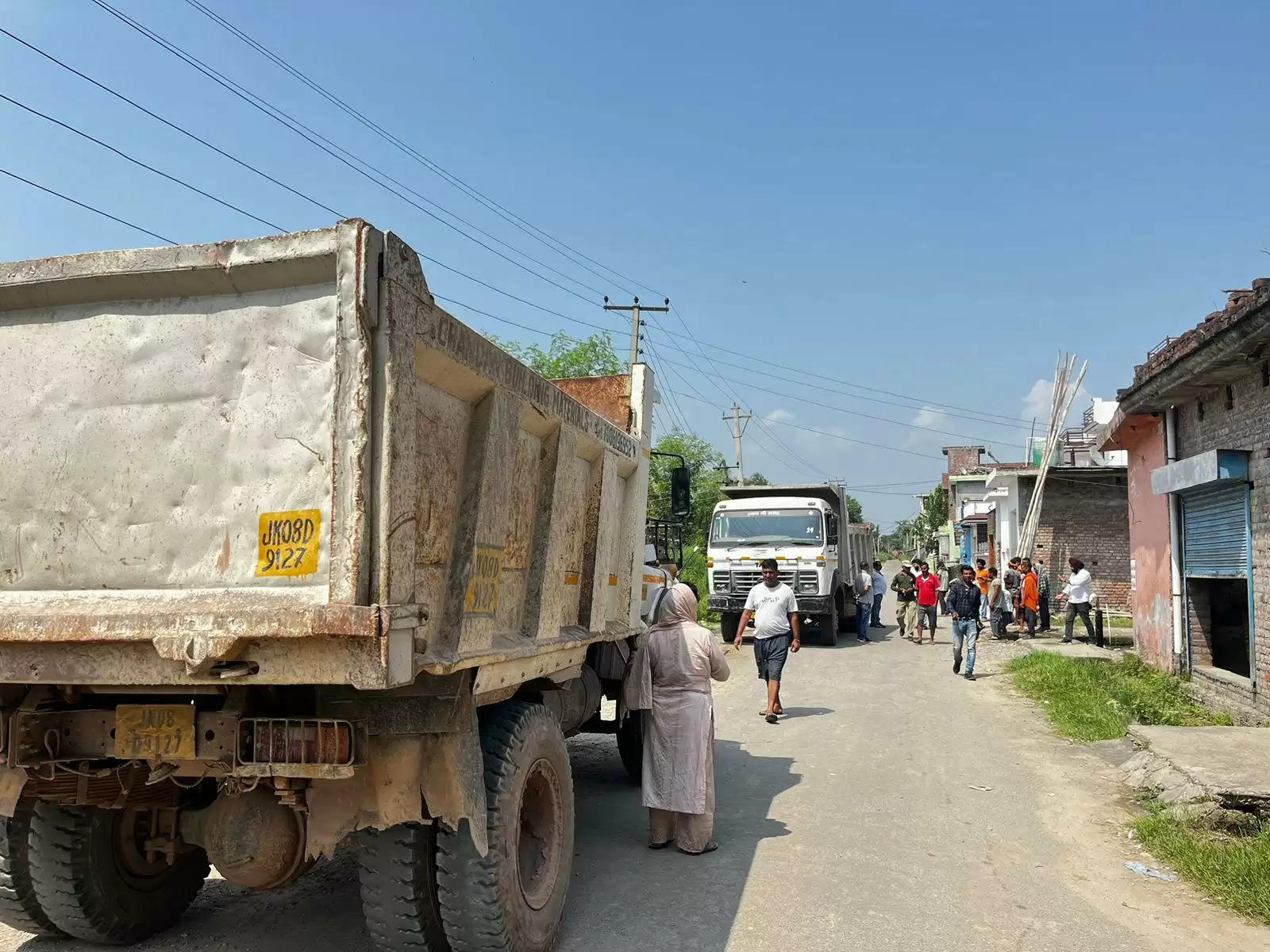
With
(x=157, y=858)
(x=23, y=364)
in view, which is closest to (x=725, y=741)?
(x=157, y=858)

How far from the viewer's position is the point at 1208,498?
10.5 metres

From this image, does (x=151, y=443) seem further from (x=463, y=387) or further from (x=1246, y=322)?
(x=1246, y=322)

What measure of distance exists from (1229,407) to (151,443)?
1017cm

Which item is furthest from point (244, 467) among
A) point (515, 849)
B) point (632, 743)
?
point (632, 743)

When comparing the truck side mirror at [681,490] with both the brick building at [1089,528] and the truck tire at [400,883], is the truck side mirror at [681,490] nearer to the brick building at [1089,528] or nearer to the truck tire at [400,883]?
the truck tire at [400,883]

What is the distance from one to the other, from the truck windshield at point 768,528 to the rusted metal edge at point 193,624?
50.5ft

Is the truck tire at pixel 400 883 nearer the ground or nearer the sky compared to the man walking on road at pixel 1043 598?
nearer the ground

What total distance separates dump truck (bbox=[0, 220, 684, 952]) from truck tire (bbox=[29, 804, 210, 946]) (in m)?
0.02

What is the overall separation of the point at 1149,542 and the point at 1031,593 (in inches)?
203

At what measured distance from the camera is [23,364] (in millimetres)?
3338

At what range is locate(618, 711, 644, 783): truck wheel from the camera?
A: 7.00 m

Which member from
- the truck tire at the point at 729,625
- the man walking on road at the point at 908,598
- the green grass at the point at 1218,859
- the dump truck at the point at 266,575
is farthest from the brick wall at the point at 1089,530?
the dump truck at the point at 266,575

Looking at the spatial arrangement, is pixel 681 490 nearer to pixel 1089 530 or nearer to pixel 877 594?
pixel 877 594

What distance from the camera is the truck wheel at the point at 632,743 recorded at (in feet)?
23.0
